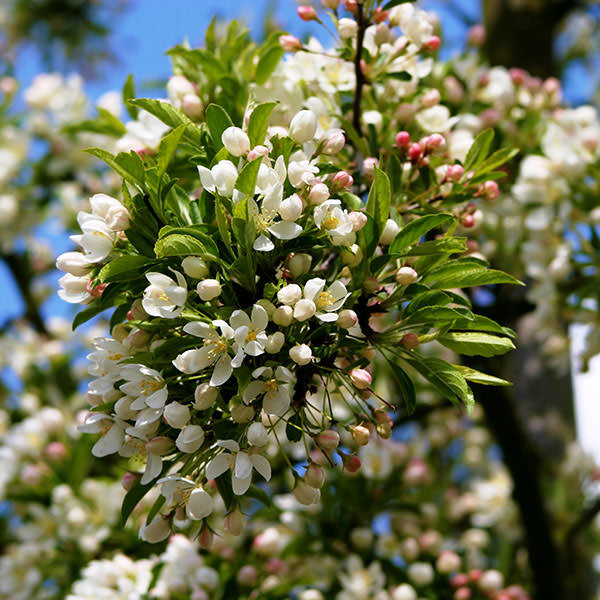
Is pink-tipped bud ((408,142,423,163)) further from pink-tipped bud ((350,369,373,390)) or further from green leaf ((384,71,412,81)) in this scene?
pink-tipped bud ((350,369,373,390))

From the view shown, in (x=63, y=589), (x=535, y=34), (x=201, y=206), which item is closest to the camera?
(x=201, y=206)

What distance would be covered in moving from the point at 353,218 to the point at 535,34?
10.6ft

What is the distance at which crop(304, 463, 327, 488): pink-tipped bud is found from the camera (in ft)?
4.05

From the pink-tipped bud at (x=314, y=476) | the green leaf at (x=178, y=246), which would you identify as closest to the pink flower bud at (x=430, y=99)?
the green leaf at (x=178, y=246)

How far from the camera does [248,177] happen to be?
113cm

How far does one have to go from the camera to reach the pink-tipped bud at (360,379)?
1178 millimetres

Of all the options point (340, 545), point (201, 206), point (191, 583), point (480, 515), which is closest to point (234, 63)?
point (201, 206)

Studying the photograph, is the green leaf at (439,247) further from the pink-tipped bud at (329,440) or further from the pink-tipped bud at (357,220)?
the pink-tipped bud at (329,440)

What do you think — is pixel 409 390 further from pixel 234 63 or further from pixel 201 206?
pixel 234 63

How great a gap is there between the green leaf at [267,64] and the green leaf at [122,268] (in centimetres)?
69

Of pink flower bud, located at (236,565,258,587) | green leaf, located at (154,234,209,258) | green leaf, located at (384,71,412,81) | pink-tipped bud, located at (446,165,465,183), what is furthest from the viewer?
pink flower bud, located at (236,565,258,587)

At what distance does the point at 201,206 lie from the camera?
1.25 meters

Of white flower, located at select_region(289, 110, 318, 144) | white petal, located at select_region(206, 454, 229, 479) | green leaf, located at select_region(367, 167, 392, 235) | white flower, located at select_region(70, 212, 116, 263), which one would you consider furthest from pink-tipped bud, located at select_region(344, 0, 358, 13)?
white petal, located at select_region(206, 454, 229, 479)

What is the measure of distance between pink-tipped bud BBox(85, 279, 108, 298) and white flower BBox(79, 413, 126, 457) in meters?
0.20
